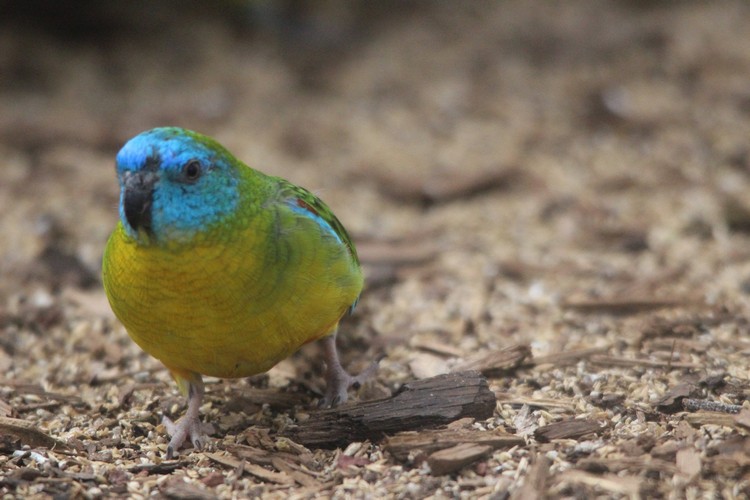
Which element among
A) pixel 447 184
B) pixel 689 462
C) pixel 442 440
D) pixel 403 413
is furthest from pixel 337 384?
pixel 447 184

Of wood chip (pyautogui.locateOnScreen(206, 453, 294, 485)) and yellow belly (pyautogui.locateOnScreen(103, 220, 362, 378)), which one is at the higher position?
yellow belly (pyautogui.locateOnScreen(103, 220, 362, 378))

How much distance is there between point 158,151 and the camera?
10.9 ft

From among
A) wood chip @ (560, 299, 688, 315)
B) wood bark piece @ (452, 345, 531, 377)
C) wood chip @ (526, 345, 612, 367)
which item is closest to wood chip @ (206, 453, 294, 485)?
wood bark piece @ (452, 345, 531, 377)

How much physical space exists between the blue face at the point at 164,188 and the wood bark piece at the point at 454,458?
130 cm

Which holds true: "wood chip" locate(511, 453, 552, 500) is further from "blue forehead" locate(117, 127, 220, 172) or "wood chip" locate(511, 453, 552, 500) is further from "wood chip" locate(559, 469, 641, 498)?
"blue forehead" locate(117, 127, 220, 172)

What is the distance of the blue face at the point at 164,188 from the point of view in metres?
3.32

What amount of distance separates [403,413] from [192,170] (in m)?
1.37

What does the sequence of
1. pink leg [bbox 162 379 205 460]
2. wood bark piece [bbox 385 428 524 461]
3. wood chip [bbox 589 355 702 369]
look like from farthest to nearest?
wood chip [bbox 589 355 702 369] < pink leg [bbox 162 379 205 460] < wood bark piece [bbox 385 428 524 461]

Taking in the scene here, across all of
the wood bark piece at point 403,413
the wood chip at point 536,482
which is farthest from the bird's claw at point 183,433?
the wood chip at point 536,482

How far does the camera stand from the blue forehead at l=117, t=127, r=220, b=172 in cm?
331

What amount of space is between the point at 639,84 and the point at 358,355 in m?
4.90

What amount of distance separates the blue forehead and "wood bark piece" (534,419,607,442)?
182 cm

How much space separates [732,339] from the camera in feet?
14.3

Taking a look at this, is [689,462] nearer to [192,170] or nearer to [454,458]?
[454,458]
